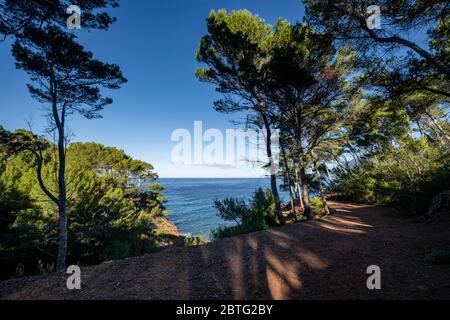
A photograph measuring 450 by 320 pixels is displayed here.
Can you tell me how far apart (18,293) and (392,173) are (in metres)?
11.9

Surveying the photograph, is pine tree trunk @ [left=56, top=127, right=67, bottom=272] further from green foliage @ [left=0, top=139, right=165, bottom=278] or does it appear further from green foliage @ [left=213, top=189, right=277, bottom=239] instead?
green foliage @ [left=213, top=189, right=277, bottom=239]

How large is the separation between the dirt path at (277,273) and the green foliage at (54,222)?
13.5ft

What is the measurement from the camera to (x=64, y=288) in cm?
354

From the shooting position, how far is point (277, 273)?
3590 mm

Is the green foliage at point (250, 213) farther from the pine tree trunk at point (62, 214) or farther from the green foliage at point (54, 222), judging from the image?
the pine tree trunk at point (62, 214)

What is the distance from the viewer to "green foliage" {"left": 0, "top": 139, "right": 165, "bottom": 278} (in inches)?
368

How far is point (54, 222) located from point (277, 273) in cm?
1225

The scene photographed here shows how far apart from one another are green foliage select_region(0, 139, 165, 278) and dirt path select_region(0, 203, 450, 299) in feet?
13.5

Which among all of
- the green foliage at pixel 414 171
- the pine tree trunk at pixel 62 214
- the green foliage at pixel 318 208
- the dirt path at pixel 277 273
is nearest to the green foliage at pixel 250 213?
the green foliage at pixel 318 208

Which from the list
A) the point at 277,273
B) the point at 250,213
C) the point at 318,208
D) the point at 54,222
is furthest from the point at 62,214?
the point at 318,208

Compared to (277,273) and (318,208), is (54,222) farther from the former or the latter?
(318,208)

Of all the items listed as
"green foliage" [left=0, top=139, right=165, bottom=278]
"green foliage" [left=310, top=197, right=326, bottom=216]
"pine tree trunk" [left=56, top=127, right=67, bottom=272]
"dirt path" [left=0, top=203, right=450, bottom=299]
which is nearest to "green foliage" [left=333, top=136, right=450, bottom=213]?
"dirt path" [left=0, top=203, right=450, bottom=299]

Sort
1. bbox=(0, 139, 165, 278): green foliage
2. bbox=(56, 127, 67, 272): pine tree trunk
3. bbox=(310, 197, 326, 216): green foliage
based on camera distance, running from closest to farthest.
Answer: bbox=(56, 127, 67, 272): pine tree trunk
bbox=(0, 139, 165, 278): green foliage
bbox=(310, 197, 326, 216): green foliage
